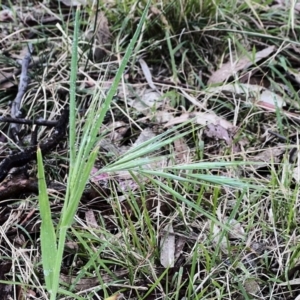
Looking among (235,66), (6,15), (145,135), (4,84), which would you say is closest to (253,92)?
(235,66)

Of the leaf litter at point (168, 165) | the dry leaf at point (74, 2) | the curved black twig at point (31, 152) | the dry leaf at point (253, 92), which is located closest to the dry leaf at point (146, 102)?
the leaf litter at point (168, 165)

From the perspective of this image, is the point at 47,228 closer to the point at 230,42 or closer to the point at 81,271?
the point at 81,271

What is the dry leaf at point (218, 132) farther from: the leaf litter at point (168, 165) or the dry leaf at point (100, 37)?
the dry leaf at point (100, 37)

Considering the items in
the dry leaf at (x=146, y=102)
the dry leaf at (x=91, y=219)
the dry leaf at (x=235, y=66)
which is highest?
the dry leaf at (x=235, y=66)

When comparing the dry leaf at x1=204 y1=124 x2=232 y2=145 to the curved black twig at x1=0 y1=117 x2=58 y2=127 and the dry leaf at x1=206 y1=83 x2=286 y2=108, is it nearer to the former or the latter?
the dry leaf at x1=206 y1=83 x2=286 y2=108

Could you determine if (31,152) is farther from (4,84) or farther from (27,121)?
(4,84)

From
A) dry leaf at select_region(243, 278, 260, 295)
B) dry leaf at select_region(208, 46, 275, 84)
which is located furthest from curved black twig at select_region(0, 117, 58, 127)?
dry leaf at select_region(243, 278, 260, 295)
